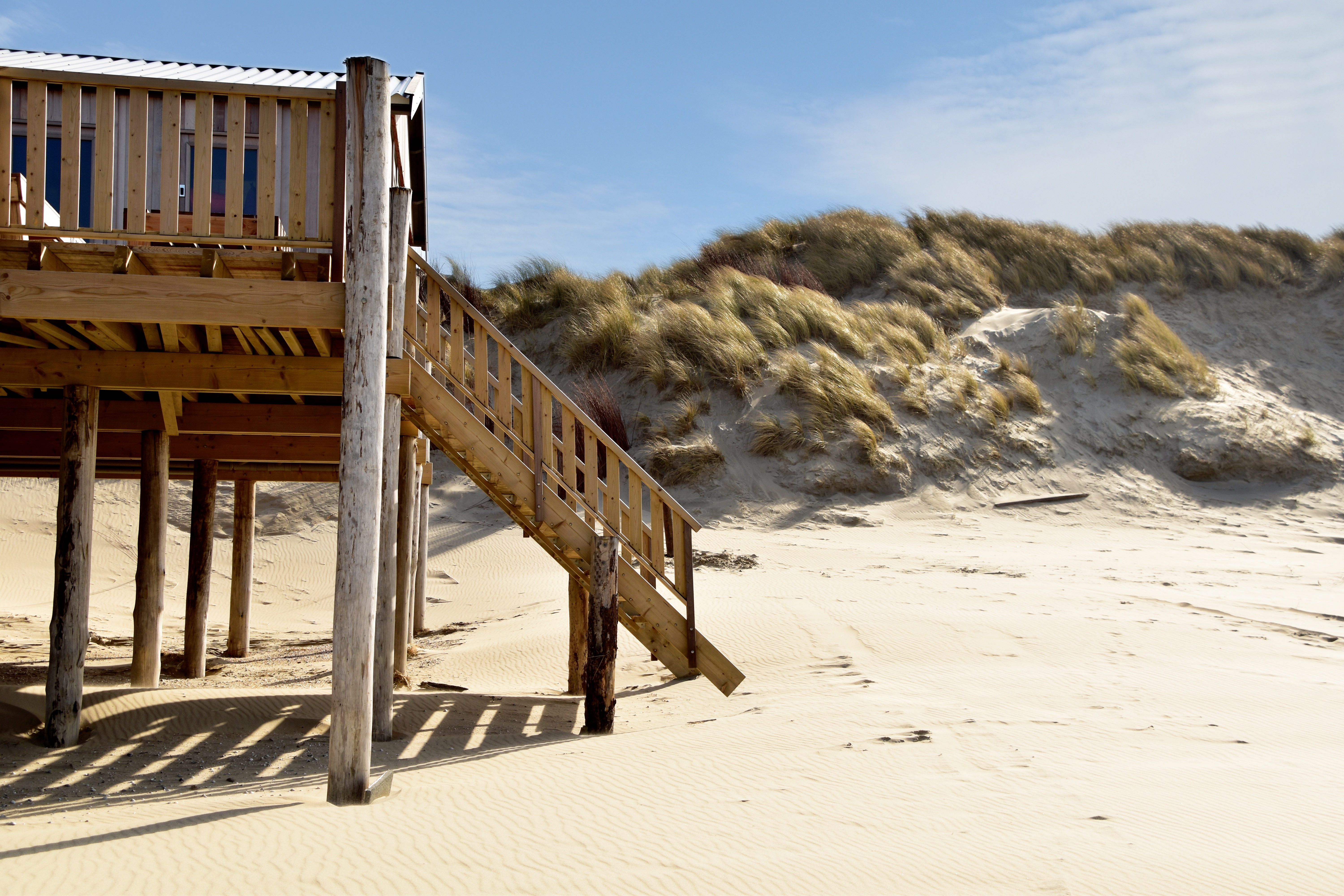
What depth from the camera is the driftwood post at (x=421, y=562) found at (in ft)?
43.1

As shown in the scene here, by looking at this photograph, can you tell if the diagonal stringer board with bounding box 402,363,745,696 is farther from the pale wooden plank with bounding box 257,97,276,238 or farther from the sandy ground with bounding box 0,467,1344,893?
the pale wooden plank with bounding box 257,97,276,238

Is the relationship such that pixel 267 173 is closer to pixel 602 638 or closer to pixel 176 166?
pixel 176 166

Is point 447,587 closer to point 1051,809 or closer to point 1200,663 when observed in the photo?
point 1200,663

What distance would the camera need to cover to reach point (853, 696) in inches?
276

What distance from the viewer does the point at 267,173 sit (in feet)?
17.8

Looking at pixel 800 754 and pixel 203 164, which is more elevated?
pixel 203 164

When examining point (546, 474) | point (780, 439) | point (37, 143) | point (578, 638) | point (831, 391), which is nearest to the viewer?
point (37, 143)

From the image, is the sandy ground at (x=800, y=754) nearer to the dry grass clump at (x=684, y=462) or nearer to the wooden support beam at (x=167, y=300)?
the wooden support beam at (x=167, y=300)

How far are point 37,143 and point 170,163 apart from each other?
701mm

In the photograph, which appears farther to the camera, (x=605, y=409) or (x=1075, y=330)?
(x=1075, y=330)

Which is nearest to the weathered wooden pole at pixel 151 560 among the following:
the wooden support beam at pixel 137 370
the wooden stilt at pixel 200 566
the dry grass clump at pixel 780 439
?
the wooden stilt at pixel 200 566

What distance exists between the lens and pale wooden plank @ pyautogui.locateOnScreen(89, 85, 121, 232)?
5262mm

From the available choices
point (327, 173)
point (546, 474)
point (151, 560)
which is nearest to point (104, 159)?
point (327, 173)

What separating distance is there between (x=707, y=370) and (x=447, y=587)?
7322 mm
